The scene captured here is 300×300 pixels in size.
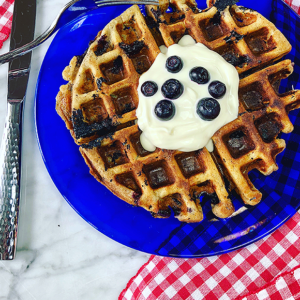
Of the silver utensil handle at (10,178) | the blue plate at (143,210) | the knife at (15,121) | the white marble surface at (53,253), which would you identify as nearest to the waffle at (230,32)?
the blue plate at (143,210)

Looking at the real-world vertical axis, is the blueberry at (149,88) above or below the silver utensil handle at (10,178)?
above

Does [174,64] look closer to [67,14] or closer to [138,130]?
[138,130]

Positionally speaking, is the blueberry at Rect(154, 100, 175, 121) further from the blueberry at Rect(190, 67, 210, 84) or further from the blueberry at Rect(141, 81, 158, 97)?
the blueberry at Rect(190, 67, 210, 84)

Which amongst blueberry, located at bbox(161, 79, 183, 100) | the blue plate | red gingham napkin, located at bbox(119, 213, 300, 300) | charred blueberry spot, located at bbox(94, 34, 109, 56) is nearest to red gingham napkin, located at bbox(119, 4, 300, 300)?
red gingham napkin, located at bbox(119, 213, 300, 300)

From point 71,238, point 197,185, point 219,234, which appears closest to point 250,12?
point 197,185

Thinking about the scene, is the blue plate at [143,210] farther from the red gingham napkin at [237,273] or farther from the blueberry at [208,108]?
the blueberry at [208,108]
